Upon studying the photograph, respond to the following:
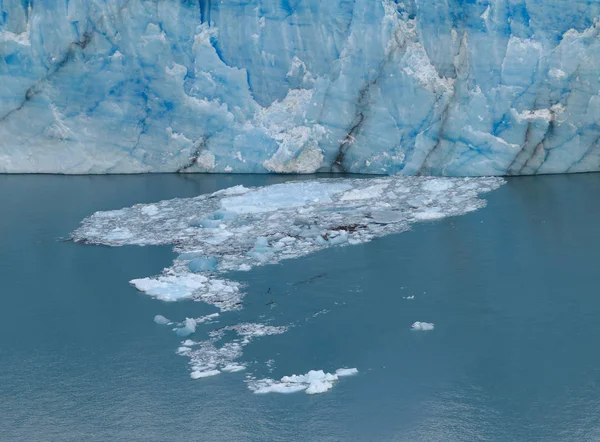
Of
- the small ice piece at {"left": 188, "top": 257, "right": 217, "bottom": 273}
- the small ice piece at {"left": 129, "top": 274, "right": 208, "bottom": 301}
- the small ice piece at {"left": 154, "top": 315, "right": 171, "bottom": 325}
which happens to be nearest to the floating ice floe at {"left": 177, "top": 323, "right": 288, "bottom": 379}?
the small ice piece at {"left": 154, "top": 315, "right": 171, "bottom": 325}

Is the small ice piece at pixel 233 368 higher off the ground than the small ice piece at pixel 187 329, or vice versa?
the small ice piece at pixel 187 329

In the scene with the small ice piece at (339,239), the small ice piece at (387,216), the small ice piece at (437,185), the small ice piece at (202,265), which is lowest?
the small ice piece at (202,265)

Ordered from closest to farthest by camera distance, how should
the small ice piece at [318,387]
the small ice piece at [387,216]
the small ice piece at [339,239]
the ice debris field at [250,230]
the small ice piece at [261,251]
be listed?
1. the small ice piece at [318,387]
2. the ice debris field at [250,230]
3. the small ice piece at [261,251]
4. the small ice piece at [339,239]
5. the small ice piece at [387,216]

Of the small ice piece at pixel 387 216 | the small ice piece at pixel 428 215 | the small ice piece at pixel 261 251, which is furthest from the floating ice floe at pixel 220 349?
the small ice piece at pixel 428 215

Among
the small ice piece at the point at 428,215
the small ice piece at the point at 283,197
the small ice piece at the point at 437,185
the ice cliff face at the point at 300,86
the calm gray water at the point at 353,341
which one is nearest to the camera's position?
the calm gray water at the point at 353,341

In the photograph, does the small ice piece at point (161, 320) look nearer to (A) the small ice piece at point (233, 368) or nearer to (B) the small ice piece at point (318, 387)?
(A) the small ice piece at point (233, 368)

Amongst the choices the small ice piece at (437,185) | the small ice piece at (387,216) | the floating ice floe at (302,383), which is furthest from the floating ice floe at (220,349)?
the small ice piece at (437,185)

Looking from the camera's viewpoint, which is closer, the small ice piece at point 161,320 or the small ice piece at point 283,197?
the small ice piece at point 161,320

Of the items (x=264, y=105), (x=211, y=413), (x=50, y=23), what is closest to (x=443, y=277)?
(x=211, y=413)
